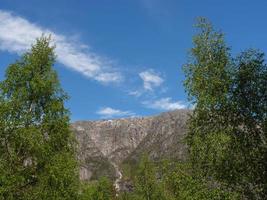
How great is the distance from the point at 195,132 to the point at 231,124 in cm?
268

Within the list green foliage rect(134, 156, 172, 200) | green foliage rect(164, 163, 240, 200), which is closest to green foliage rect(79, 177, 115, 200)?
green foliage rect(134, 156, 172, 200)

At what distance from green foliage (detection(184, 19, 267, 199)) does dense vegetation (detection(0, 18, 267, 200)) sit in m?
0.07

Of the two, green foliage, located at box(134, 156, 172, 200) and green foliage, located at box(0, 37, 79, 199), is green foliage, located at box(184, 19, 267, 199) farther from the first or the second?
green foliage, located at box(134, 156, 172, 200)

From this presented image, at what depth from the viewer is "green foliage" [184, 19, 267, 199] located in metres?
32.4

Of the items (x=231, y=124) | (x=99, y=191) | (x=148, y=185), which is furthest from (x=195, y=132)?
(x=99, y=191)

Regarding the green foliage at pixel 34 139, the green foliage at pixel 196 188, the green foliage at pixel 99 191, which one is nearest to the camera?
the green foliage at pixel 196 188

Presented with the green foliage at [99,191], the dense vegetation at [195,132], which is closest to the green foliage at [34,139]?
the dense vegetation at [195,132]

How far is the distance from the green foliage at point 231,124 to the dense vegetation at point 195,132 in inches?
2.7

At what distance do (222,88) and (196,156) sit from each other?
5.43 metres

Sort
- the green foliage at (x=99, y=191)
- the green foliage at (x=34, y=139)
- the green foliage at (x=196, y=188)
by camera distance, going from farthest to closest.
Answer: the green foliage at (x=99, y=191) < the green foliage at (x=34, y=139) < the green foliage at (x=196, y=188)

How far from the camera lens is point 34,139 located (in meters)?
36.6

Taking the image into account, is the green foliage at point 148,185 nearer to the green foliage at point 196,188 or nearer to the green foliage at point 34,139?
the green foliage at point 34,139

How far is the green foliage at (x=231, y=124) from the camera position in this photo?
32.4m

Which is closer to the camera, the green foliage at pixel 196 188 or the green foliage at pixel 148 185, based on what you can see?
the green foliage at pixel 196 188
